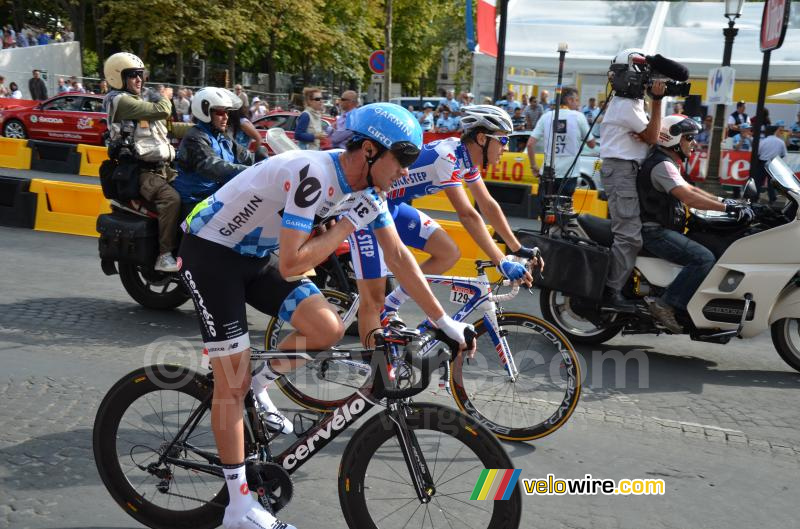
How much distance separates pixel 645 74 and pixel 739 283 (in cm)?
174

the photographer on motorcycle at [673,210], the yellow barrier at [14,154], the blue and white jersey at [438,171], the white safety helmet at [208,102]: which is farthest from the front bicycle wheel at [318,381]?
the yellow barrier at [14,154]

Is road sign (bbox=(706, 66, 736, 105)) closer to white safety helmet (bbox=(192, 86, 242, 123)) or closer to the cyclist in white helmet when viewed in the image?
white safety helmet (bbox=(192, 86, 242, 123))

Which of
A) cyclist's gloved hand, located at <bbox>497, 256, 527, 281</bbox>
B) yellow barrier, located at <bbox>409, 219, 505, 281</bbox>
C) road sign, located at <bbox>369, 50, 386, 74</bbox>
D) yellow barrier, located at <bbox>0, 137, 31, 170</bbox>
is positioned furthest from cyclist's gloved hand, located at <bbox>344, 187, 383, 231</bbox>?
road sign, located at <bbox>369, 50, 386, 74</bbox>

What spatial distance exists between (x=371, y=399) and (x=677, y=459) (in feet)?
7.57

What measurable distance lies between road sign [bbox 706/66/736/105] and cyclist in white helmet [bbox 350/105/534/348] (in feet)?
35.7

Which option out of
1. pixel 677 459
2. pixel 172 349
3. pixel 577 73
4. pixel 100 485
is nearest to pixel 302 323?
pixel 100 485

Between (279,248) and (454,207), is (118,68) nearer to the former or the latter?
(454,207)

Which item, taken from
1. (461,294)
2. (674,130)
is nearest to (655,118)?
(674,130)

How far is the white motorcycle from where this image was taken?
265 inches

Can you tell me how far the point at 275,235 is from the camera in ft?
12.3

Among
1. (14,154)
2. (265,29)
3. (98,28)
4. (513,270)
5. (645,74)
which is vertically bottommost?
(14,154)

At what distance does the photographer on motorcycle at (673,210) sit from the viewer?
684cm

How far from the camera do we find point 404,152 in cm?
347

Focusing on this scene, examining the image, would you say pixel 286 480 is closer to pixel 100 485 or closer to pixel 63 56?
pixel 100 485
